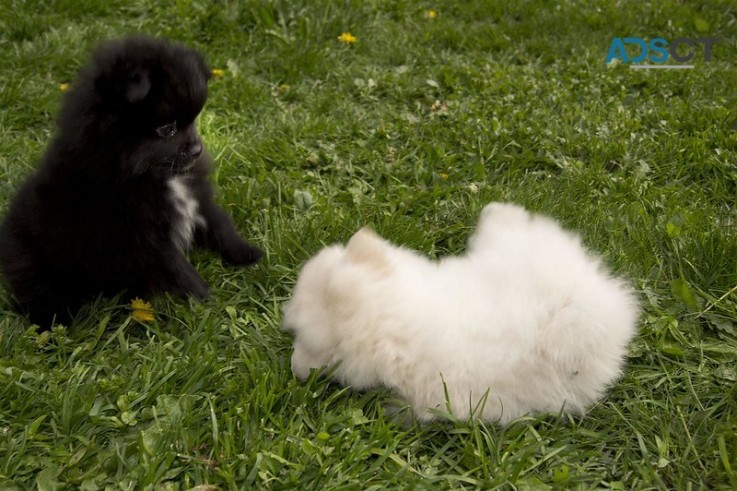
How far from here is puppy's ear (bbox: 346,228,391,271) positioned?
6.98ft

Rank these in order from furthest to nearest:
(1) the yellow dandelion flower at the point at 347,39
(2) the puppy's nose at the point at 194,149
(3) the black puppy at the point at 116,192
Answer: (1) the yellow dandelion flower at the point at 347,39
(2) the puppy's nose at the point at 194,149
(3) the black puppy at the point at 116,192

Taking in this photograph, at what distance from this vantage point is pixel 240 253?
3.00 m

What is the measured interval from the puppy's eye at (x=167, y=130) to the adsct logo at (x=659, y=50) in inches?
137

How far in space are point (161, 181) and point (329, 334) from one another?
1.02 meters

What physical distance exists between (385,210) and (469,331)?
4.29ft

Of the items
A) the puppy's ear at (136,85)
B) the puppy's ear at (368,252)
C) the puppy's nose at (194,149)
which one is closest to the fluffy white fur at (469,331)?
the puppy's ear at (368,252)

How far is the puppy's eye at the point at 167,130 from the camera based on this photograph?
7.98 ft

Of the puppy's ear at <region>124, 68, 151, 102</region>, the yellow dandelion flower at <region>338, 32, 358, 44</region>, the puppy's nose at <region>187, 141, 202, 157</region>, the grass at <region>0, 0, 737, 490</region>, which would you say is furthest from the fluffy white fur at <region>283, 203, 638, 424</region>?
the yellow dandelion flower at <region>338, 32, 358, 44</region>

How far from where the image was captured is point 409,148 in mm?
3877

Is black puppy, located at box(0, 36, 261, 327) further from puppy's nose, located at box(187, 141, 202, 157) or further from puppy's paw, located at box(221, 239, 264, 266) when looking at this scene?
puppy's paw, located at box(221, 239, 264, 266)

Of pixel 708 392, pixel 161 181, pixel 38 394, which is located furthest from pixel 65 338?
pixel 708 392

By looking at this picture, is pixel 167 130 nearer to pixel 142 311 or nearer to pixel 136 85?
pixel 136 85

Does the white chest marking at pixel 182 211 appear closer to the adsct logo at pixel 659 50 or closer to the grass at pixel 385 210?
the grass at pixel 385 210

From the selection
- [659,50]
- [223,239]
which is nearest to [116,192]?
[223,239]
